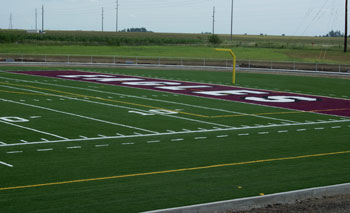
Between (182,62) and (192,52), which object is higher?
(192,52)

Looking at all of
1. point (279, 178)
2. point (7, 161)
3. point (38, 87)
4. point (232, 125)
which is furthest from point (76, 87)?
point (279, 178)

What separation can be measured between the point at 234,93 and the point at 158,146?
16.9 metres

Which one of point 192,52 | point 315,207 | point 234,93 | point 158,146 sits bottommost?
point 315,207

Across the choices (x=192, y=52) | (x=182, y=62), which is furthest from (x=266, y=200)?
(x=192, y=52)

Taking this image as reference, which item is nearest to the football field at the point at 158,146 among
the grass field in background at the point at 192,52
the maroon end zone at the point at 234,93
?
the maroon end zone at the point at 234,93

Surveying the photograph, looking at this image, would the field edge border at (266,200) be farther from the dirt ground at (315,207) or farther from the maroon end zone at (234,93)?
the maroon end zone at (234,93)

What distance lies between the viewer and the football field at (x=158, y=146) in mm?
12383

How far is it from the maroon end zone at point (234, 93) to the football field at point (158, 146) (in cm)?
11

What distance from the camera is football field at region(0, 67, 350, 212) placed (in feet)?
40.6

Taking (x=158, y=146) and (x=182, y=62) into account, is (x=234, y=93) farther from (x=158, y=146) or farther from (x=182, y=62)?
(x=182, y=62)

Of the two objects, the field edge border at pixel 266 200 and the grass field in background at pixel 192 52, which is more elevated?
the grass field in background at pixel 192 52

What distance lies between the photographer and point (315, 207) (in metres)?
11.5

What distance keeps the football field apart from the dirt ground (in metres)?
1.01

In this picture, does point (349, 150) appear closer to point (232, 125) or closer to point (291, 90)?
point (232, 125)
